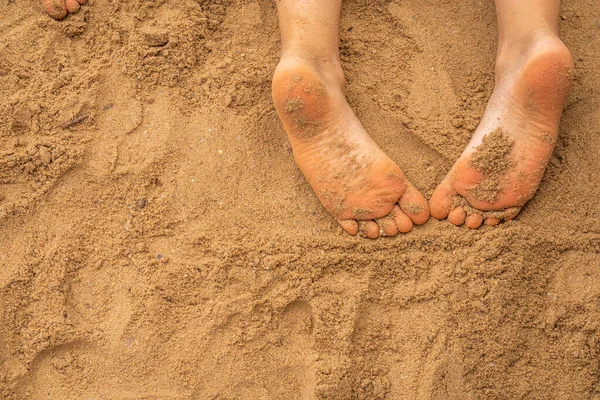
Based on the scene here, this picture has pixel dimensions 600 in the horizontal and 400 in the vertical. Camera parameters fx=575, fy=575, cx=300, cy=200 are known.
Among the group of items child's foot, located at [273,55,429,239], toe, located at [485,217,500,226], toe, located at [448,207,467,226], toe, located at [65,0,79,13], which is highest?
toe, located at [65,0,79,13]

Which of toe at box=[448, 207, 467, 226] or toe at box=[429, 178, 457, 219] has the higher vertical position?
toe at box=[429, 178, 457, 219]

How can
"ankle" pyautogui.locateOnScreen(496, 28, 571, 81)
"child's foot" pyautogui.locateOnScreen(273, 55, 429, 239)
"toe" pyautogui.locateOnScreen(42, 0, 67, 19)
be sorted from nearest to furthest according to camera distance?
1. "ankle" pyautogui.locateOnScreen(496, 28, 571, 81)
2. "child's foot" pyautogui.locateOnScreen(273, 55, 429, 239)
3. "toe" pyautogui.locateOnScreen(42, 0, 67, 19)

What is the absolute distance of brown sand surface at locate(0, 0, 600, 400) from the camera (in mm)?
1417

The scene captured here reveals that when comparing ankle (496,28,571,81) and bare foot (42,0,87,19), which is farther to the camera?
bare foot (42,0,87,19)

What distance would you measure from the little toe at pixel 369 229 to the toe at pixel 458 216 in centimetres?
20

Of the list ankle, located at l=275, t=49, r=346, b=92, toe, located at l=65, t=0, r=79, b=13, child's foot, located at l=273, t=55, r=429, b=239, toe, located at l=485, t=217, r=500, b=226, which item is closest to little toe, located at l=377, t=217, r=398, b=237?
child's foot, located at l=273, t=55, r=429, b=239

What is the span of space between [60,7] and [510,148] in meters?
1.34

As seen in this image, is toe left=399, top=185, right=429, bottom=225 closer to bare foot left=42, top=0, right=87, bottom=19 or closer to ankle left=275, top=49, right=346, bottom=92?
ankle left=275, top=49, right=346, bottom=92

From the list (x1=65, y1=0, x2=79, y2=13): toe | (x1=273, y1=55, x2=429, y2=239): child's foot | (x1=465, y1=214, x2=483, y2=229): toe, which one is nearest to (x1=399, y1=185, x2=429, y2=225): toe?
(x1=273, y1=55, x2=429, y2=239): child's foot

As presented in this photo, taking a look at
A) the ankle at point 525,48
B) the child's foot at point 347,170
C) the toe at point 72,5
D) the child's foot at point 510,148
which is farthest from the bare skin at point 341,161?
the toe at point 72,5

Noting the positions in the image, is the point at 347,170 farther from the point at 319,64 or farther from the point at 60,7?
the point at 60,7

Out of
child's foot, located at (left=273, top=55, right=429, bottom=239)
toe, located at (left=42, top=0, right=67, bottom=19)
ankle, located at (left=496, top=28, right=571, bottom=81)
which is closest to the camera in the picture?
ankle, located at (left=496, top=28, right=571, bottom=81)

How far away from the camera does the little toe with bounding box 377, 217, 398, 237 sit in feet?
4.88

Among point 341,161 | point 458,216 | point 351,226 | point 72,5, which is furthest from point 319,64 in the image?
point 72,5
